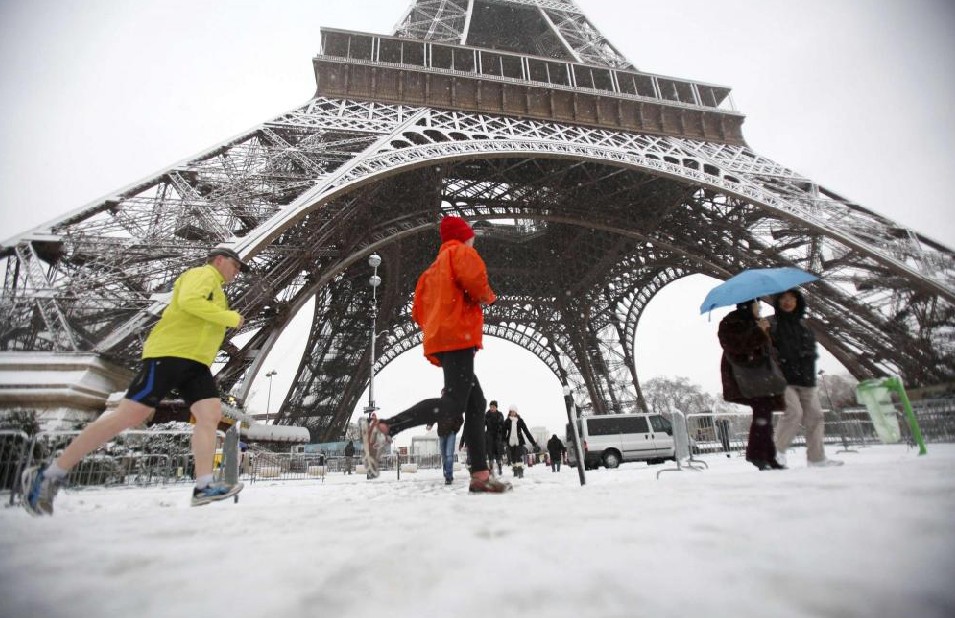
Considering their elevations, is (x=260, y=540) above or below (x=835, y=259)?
below

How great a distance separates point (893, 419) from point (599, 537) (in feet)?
26.2

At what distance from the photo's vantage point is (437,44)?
1659 centimetres

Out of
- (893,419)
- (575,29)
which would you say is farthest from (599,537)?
(575,29)

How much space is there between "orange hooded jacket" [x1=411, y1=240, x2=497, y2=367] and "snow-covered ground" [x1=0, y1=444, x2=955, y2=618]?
1.67 m

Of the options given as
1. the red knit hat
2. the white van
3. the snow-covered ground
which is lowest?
the white van

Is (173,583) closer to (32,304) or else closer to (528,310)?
(32,304)

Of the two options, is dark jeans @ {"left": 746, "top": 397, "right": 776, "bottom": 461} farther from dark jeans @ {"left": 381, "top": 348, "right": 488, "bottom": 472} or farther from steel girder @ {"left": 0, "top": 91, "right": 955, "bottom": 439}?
steel girder @ {"left": 0, "top": 91, "right": 955, "bottom": 439}

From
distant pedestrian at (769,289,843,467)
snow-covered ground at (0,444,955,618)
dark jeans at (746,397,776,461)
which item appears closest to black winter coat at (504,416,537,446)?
dark jeans at (746,397,776,461)

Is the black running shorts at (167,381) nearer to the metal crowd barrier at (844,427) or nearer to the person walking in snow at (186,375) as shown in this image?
the person walking in snow at (186,375)

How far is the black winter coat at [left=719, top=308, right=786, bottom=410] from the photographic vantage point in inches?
159

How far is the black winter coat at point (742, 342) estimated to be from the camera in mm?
4039

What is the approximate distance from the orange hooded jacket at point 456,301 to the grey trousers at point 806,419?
3084mm

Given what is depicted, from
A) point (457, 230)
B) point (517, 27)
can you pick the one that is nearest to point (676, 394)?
point (517, 27)

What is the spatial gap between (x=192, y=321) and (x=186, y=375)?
347mm
